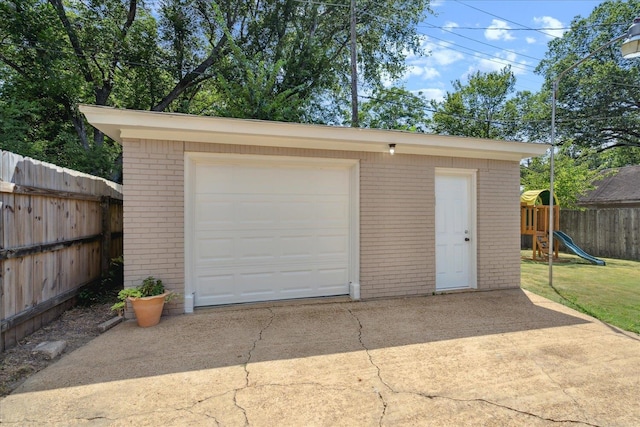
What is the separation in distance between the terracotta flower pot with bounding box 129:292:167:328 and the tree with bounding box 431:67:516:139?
18.8m

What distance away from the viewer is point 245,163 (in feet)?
15.6

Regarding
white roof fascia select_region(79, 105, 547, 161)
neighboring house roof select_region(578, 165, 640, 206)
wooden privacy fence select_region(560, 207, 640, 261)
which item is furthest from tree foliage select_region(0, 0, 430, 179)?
neighboring house roof select_region(578, 165, 640, 206)

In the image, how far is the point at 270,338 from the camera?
11.7 ft

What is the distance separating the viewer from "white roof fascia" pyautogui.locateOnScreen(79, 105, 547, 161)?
154 inches

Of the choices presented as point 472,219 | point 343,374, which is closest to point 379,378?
point 343,374

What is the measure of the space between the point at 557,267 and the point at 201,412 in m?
9.57

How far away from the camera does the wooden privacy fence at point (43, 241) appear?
3.13 meters

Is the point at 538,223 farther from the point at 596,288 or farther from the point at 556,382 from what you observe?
the point at 556,382

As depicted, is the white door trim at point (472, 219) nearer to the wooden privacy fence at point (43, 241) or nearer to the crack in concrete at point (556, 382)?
the crack in concrete at point (556, 382)

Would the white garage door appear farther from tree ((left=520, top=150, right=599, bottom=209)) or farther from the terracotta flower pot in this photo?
tree ((left=520, top=150, right=599, bottom=209))

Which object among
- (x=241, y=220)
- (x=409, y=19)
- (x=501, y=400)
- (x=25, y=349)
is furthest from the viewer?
(x=409, y=19)

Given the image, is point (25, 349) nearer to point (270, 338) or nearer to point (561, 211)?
point (270, 338)

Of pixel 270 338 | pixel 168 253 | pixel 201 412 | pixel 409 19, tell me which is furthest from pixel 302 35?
pixel 201 412

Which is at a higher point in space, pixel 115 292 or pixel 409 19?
pixel 409 19
